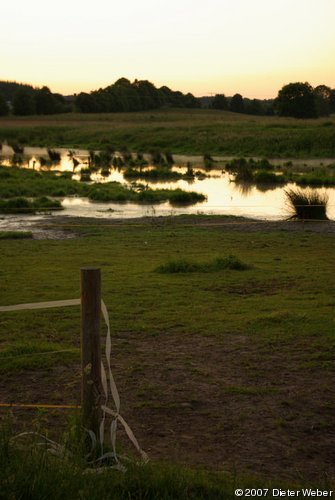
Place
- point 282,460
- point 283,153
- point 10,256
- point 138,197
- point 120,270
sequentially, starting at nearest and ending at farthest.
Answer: point 282,460, point 120,270, point 10,256, point 138,197, point 283,153

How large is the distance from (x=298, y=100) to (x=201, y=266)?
288ft

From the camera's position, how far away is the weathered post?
454cm

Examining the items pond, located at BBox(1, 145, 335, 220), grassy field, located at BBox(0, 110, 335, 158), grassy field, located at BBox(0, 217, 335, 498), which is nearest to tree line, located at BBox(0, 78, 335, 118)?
grassy field, located at BBox(0, 110, 335, 158)

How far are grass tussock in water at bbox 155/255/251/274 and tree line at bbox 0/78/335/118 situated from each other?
85.9m

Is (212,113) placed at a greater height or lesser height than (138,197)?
greater

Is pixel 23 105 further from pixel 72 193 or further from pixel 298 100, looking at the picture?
pixel 72 193

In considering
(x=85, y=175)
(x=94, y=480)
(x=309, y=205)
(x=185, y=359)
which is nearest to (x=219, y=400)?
(x=185, y=359)

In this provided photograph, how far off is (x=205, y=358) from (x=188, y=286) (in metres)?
3.31

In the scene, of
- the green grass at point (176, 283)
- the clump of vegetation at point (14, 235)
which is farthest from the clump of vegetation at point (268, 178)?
the clump of vegetation at point (14, 235)

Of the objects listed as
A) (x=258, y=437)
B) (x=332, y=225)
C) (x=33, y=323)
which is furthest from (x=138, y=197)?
(x=258, y=437)

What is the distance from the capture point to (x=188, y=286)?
1043 cm

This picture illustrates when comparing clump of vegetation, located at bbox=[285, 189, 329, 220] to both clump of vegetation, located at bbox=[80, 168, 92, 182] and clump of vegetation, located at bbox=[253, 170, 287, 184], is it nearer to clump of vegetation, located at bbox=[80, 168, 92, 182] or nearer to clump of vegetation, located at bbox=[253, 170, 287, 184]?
clump of vegetation, located at bbox=[253, 170, 287, 184]

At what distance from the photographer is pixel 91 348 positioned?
4570mm

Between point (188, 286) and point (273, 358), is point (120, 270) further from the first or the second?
point (273, 358)
